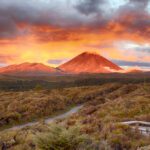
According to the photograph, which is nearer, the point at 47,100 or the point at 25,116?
the point at 25,116

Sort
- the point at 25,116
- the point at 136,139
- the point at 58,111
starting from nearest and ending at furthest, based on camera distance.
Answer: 1. the point at 136,139
2. the point at 25,116
3. the point at 58,111

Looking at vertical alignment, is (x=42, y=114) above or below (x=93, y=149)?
below

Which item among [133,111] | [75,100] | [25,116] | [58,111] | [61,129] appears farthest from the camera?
[75,100]

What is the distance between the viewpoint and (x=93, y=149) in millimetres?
10539

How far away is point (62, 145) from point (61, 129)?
2.11 feet

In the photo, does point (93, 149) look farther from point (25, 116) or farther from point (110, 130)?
point (25, 116)

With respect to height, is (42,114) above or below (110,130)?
below

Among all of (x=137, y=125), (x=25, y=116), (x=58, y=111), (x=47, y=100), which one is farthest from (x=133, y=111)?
(x=47, y=100)

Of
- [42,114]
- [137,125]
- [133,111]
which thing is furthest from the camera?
[42,114]

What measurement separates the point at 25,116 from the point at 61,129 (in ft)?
124

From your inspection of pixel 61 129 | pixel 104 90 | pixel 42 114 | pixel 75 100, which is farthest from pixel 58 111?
pixel 61 129

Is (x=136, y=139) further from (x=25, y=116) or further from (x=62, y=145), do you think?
(x=25, y=116)

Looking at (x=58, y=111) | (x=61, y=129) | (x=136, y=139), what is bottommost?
(x=58, y=111)

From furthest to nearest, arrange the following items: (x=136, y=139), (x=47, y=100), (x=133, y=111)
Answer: (x=47, y=100) → (x=133, y=111) → (x=136, y=139)
